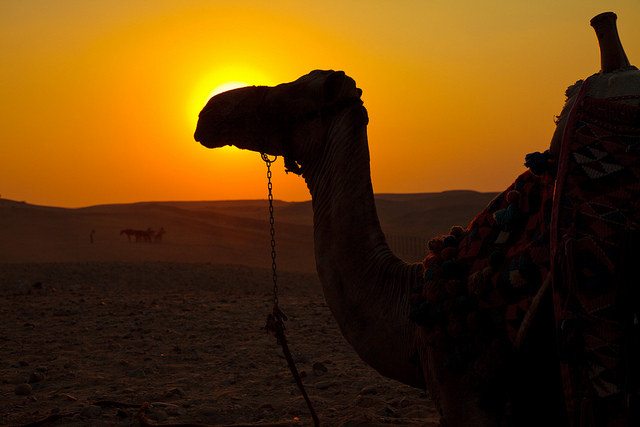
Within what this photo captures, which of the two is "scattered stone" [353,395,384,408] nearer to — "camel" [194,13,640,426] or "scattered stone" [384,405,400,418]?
"scattered stone" [384,405,400,418]

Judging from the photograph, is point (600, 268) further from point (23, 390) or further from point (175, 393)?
point (23, 390)

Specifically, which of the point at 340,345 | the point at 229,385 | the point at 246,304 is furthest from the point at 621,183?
the point at 246,304

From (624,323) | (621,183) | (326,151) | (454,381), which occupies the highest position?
(326,151)

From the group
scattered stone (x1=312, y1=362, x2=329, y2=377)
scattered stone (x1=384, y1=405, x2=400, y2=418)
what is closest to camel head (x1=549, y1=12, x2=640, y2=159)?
scattered stone (x1=384, y1=405, x2=400, y2=418)

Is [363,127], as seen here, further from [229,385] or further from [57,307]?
[57,307]

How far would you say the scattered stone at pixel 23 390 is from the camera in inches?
210

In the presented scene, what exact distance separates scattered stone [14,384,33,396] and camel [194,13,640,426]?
374 centimetres

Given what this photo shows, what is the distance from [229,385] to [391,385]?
1.66 meters

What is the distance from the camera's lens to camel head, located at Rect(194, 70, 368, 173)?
3004 millimetres

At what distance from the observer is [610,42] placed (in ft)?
8.07

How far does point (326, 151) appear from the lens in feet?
10.2

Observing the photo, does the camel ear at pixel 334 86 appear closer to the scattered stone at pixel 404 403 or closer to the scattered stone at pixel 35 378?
the scattered stone at pixel 404 403

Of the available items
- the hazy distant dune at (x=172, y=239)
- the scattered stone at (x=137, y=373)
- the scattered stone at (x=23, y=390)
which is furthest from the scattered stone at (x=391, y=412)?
the hazy distant dune at (x=172, y=239)

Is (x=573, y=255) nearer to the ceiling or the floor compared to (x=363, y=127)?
nearer to the floor
